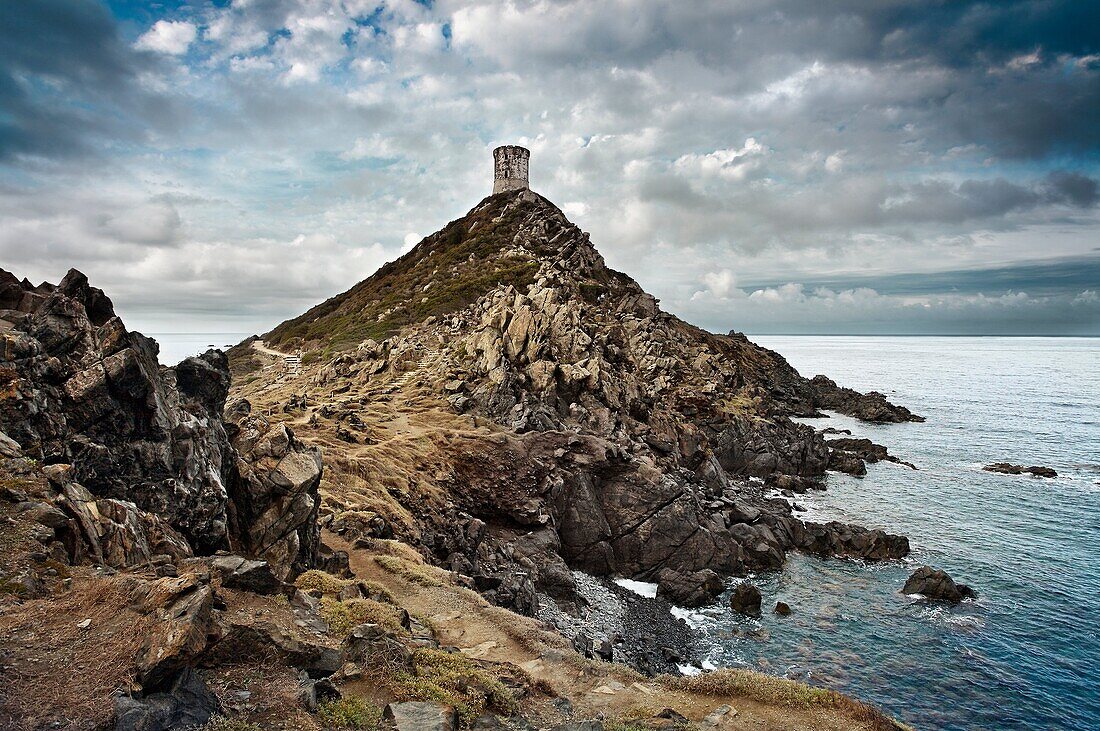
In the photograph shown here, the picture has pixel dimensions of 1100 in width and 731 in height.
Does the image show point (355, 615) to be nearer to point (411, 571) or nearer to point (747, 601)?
point (411, 571)

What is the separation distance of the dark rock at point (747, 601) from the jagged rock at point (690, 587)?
1571 millimetres

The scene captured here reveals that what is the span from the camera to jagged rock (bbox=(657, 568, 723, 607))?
3603cm

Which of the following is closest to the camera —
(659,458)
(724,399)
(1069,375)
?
(659,458)

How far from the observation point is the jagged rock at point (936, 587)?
37.0 m

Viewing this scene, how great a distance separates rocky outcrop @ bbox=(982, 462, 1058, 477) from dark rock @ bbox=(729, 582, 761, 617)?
51.0m

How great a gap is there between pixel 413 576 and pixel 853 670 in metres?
23.2

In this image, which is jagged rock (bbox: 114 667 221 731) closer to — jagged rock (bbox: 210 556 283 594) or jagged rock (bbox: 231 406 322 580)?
jagged rock (bbox: 210 556 283 594)

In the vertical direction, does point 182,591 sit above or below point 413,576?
above

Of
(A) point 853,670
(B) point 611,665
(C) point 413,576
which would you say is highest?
(C) point 413,576

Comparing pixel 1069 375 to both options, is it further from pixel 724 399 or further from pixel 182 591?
pixel 182 591

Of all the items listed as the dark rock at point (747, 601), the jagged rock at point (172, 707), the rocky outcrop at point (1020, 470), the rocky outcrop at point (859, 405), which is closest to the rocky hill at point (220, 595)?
the jagged rock at point (172, 707)

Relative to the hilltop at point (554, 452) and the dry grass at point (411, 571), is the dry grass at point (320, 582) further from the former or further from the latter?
the hilltop at point (554, 452)

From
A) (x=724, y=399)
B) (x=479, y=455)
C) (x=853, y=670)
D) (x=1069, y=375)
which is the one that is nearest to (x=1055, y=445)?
(x=724, y=399)

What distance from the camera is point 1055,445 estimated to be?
269ft
